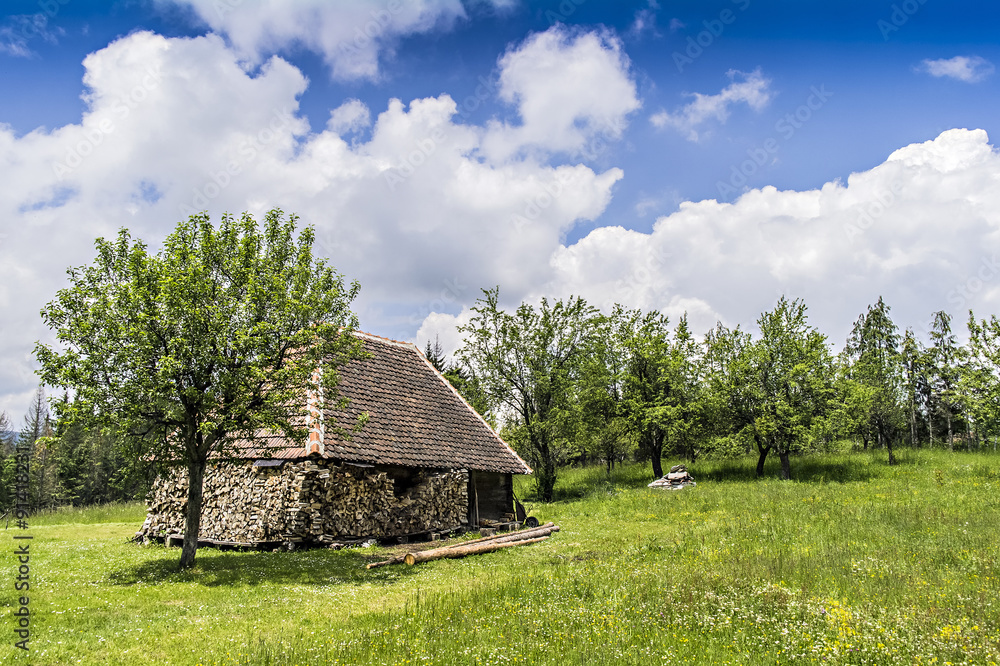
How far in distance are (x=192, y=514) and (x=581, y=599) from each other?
346 inches

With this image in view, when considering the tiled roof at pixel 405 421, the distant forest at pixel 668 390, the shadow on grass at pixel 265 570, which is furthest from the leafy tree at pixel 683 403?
the shadow on grass at pixel 265 570

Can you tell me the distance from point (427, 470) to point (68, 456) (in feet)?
167

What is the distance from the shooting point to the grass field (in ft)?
23.1

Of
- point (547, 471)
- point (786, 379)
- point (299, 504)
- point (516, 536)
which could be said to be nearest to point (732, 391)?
point (786, 379)

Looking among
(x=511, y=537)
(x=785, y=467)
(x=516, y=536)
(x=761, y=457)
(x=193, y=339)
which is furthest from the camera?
(x=761, y=457)

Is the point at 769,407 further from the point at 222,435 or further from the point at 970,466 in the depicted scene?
the point at 222,435

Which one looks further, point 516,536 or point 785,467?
point 785,467

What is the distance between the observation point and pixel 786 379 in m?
30.3

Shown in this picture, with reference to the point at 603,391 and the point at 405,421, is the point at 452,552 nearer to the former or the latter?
the point at 405,421

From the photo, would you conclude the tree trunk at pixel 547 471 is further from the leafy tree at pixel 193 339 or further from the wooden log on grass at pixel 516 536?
the leafy tree at pixel 193 339

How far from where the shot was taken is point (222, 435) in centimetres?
1273

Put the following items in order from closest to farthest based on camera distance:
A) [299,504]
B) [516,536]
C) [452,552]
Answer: [452,552] → [299,504] → [516,536]

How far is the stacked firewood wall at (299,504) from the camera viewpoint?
15.4 m

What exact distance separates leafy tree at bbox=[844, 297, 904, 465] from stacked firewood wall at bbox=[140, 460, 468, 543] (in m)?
23.9
